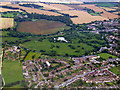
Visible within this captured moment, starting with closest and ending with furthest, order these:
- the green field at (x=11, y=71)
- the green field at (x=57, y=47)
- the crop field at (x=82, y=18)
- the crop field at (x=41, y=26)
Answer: the green field at (x=11, y=71), the green field at (x=57, y=47), the crop field at (x=41, y=26), the crop field at (x=82, y=18)

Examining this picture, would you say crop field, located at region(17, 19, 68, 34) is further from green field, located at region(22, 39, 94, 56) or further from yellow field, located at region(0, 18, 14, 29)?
green field, located at region(22, 39, 94, 56)

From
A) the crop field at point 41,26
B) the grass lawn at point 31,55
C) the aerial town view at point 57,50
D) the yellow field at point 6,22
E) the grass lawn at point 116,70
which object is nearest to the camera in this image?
the aerial town view at point 57,50

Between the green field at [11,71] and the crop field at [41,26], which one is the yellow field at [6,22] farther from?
the green field at [11,71]

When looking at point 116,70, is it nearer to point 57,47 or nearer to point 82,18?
point 57,47

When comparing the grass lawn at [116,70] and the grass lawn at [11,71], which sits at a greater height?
the grass lawn at [11,71]

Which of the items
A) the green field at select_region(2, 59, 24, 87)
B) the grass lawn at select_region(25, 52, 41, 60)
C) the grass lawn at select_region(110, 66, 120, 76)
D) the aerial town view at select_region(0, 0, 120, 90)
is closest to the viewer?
the green field at select_region(2, 59, 24, 87)

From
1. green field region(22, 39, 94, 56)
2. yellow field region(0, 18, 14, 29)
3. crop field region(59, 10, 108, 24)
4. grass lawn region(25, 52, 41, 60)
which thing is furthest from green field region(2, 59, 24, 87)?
crop field region(59, 10, 108, 24)

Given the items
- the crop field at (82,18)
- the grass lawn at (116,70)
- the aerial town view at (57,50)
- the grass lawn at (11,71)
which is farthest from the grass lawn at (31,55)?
the crop field at (82,18)

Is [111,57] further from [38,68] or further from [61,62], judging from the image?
[38,68]

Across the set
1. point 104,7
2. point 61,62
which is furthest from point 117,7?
point 61,62
